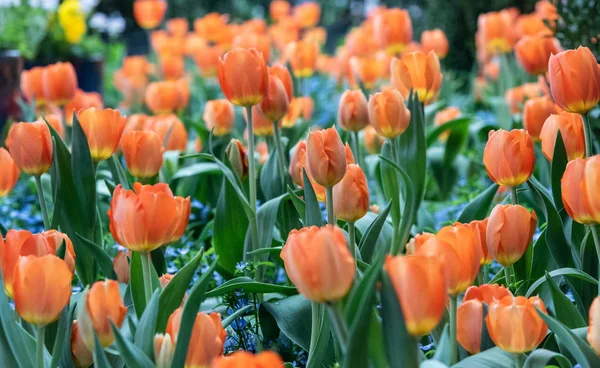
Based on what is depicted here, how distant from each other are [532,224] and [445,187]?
5.88 ft

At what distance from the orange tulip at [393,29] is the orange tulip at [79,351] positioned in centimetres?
205

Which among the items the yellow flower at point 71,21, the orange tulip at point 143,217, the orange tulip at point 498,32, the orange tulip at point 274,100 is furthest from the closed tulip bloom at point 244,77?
the yellow flower at point 71,21

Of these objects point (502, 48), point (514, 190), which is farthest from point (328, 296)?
point (502, 48)

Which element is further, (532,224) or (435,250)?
(532,224)

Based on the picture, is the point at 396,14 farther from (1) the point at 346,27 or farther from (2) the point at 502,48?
(1) the point at 346,27

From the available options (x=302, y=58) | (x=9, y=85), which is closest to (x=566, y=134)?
(x=302, y=58)

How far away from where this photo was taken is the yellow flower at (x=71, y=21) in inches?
187

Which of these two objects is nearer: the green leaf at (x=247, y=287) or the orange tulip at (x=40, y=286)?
the orange tulip at (x=40, y=286)

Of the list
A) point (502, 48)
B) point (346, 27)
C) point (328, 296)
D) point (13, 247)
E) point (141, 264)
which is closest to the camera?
point (328, 296)

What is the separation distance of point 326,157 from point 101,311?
432 mm

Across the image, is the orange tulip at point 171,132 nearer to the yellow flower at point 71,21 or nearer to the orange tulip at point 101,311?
the orange tulip at point 101,311

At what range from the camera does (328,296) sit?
3.07ft

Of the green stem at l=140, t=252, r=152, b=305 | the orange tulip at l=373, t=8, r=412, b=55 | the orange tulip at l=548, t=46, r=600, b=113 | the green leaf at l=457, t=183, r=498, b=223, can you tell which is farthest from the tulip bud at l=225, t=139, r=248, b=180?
the orange tulip at l=373, t=8, r=412, b=55

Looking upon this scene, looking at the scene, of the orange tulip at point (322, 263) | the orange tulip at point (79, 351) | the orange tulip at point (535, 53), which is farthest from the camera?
the orange tulip at point (535, 53)
